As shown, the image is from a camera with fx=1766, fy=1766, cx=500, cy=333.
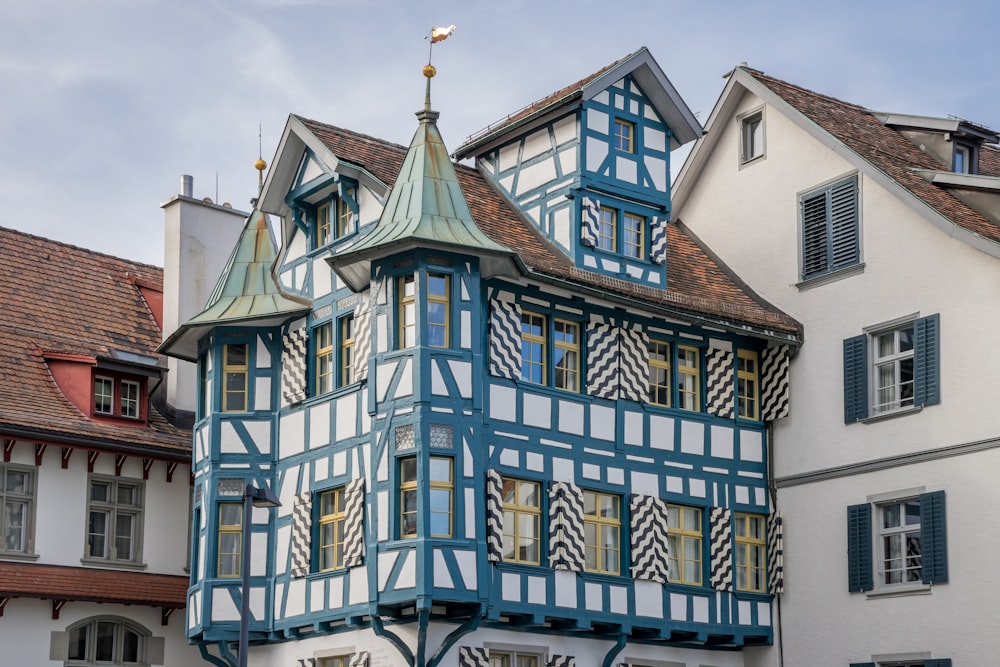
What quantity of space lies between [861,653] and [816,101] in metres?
10.5

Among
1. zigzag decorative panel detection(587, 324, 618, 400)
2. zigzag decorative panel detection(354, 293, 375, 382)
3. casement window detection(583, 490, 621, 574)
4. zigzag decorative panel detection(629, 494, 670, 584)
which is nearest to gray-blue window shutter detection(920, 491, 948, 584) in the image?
zigzag decorative panel detection(629, 494, 670, 584)

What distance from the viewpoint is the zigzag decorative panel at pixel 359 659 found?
87.1ft

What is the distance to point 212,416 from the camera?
96.1 feet

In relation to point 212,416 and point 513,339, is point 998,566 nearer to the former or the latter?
point 513,339

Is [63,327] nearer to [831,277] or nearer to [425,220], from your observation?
[425,220]

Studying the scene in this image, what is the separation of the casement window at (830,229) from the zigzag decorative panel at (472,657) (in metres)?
9.25

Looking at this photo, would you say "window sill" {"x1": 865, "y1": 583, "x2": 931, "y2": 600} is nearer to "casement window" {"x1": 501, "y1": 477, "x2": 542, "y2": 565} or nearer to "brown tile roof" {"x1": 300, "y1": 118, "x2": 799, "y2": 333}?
"brown tile roof" {"x1": 300, "y1": 118, "x2": 799, "y2": 333}

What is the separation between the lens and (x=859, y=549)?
94.7ft

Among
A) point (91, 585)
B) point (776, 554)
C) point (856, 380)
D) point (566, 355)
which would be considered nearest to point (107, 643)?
point (91, 585)

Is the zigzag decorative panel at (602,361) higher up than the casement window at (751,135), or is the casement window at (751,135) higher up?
the casement window at (751,135)

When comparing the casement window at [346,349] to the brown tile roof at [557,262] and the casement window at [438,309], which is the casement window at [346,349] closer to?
the casement window at [438,309]

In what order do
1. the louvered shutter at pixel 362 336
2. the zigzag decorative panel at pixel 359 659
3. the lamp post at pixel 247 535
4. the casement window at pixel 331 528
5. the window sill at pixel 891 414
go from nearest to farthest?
the lamp post at pixel 247 535 < the zigzag decorative panel at pixel 359 659 < the louvered shutter at pixel 362 336 < the casement window at pixel 331 528 < the window sill at pixel 891 414

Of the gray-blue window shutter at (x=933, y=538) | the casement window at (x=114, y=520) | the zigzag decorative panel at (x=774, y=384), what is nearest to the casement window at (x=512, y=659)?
the gray-blue window shutter at (x=933, y=538)

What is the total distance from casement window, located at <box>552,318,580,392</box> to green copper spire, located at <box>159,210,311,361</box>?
423cm
